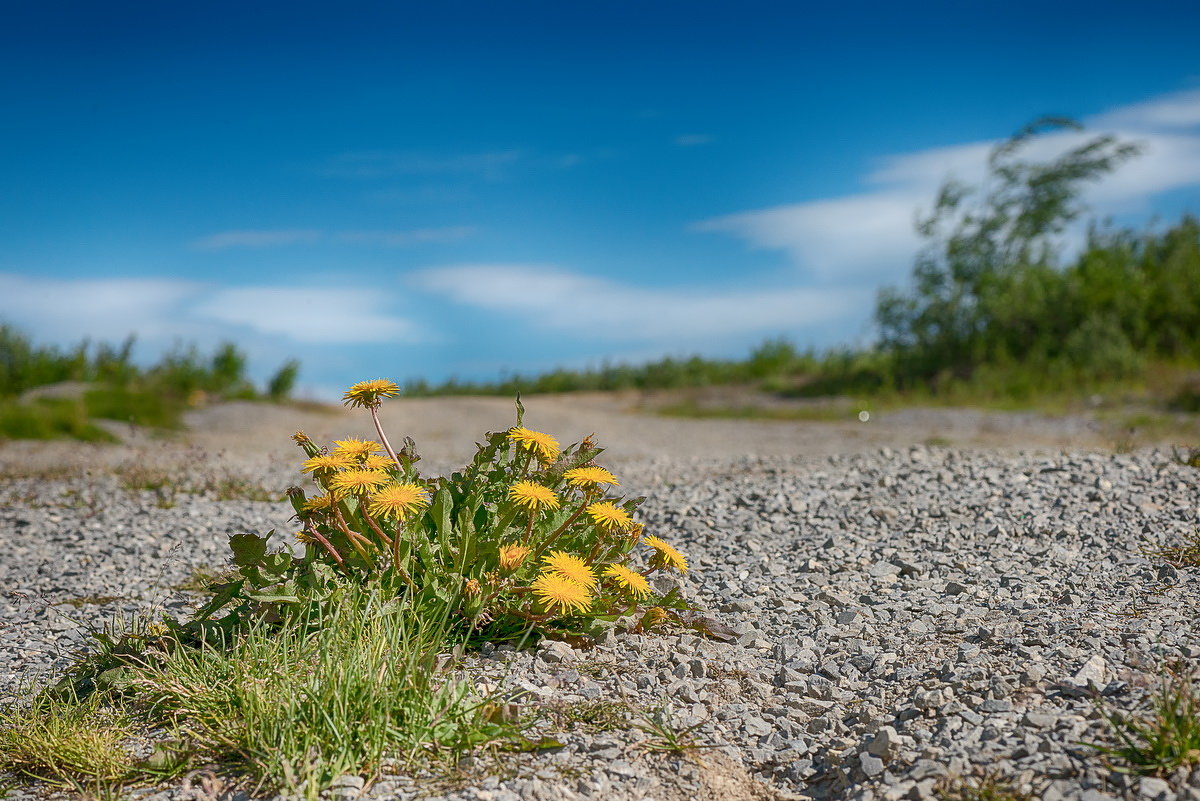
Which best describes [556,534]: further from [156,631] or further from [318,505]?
[156,631]

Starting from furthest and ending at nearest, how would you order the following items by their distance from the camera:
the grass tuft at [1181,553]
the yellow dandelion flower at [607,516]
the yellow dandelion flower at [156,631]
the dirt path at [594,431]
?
the dirt path at [594,431] < the grass tuft at [1181,553] < the yellow dandelion flower at [156,631] < the yellow dandelion flower at [607,516]

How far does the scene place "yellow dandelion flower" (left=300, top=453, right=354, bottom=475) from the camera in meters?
2.87

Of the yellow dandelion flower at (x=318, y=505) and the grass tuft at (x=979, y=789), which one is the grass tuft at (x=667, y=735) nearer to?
the grass tuft at (x=979, y=789)

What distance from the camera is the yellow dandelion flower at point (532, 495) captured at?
288 centimetres

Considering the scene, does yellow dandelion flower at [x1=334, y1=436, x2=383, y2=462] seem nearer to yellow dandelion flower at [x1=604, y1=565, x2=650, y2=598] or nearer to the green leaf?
the green leaf

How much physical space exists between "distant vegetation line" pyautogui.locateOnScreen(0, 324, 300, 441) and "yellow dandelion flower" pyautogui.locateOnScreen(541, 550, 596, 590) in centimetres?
944

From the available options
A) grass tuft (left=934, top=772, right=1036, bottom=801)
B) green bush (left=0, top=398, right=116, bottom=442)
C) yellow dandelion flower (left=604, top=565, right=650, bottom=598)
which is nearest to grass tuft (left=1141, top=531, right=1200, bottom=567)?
grass tuft (left=934, top=772, right=1036, bottom=801)

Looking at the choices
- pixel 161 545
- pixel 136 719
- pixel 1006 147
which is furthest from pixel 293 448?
pixel 1006 147

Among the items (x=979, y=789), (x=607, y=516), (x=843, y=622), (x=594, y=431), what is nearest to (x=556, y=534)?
(x=607, y=516)

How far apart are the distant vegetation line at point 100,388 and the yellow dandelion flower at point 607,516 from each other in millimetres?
9414

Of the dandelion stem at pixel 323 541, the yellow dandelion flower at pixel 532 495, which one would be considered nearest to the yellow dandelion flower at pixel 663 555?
the yellow dandelion flower at pixel 532 495

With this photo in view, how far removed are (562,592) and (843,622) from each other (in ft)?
4.28

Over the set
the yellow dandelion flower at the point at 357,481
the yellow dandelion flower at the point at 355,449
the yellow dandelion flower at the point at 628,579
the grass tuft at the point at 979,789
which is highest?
the yellow dandelion flower at the point at 355,449

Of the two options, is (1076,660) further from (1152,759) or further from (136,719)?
(136,719)
